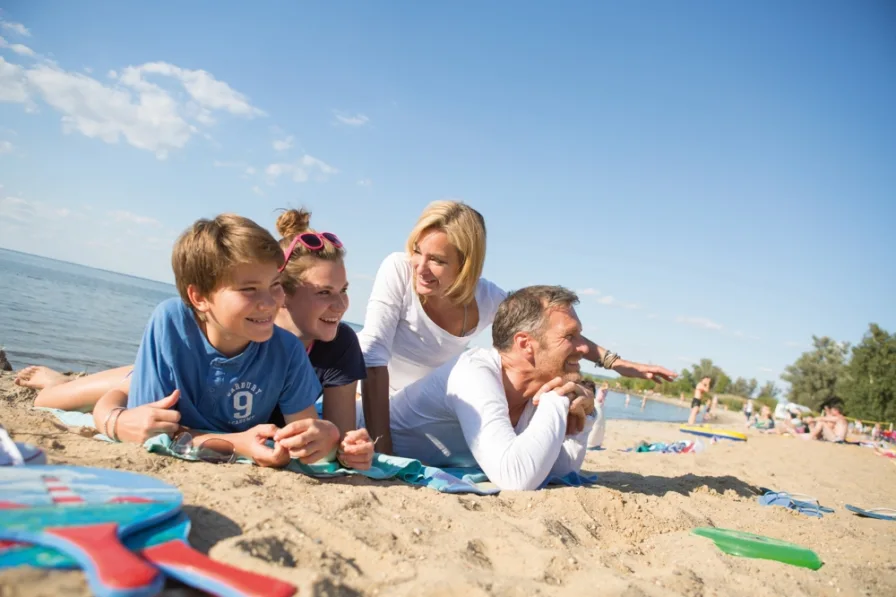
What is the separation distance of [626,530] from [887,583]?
1.10 metres

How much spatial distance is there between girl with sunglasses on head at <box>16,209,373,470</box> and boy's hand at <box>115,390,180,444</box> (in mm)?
771

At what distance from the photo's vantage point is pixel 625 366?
13.2 feet

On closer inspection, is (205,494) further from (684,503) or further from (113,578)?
(684,503)

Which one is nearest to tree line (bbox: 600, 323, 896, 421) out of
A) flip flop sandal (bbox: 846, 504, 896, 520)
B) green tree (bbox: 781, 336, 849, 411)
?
green tree (bbox: 781, 336, 849, 411)

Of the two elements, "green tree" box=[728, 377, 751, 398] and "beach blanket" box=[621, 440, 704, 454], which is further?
"green tree" box=[728, 377, 751, 398]

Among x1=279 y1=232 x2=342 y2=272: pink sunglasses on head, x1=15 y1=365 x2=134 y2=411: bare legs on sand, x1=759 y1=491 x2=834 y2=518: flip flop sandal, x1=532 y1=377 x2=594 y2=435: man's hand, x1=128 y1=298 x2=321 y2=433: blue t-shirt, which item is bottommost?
x1=15 y1=365 x2=134 y2=411: bare legs on sand

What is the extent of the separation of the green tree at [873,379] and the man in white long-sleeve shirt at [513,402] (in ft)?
126

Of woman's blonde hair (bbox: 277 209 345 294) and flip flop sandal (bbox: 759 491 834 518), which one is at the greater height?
woman's blonde hair (bbox: 277 209 345 294)

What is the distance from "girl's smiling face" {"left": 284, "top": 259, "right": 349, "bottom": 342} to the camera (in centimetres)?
340

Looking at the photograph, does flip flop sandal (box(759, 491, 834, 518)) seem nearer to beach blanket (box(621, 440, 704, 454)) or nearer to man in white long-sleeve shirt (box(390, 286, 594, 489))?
man in white long-sleeve shirt (box(390, 286, 594, 489))

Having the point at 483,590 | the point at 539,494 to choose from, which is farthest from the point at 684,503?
the point at 483,590

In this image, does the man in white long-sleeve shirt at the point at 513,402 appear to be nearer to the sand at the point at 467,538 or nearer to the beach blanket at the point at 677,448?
the sand at the point at 467,538

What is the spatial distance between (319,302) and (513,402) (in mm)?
1414

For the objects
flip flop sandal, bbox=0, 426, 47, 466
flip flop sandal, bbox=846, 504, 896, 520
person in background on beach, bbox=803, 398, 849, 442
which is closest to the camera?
flip flop sandal, bbox=0, 426, 47, 466
